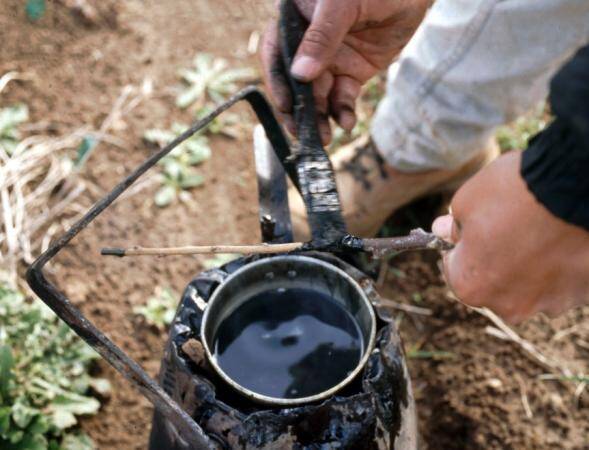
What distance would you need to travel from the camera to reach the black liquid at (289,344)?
50.7 inches

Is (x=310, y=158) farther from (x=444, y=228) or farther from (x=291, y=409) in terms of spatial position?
(x=291, y=409)

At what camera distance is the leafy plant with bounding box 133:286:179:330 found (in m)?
2.13

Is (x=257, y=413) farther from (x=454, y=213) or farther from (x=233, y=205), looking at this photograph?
(x=233, y=205)

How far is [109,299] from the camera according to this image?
221cm

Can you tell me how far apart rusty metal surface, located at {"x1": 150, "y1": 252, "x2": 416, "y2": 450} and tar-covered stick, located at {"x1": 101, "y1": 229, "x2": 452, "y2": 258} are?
0.19 metres

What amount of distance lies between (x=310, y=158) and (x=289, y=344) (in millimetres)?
395

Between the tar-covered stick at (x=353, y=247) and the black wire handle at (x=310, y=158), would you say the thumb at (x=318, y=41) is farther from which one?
the tar-covered stick at (x=353, y=247)

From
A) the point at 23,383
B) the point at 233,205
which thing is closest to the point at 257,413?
the point at 23,383

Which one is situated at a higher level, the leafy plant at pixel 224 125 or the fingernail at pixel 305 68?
the fingernail at pixel 305 68

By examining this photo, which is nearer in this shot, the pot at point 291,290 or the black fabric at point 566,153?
the black fabric at point 566,153

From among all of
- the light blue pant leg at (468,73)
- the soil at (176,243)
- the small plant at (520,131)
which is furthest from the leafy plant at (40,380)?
the small plant at (520,131)

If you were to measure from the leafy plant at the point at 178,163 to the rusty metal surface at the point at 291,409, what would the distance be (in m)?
1.15

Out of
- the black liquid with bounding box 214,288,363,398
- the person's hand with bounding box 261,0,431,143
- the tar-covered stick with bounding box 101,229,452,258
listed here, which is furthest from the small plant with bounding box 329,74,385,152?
the tar-covered stick with bounding box 101,229,452,258

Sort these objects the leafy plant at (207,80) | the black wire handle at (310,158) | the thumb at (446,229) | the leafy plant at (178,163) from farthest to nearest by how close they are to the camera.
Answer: the leafy plant at (207,80) → the leafy plant at (178,163) → the black wire handle at (310,158) → the thumb at (446,229)
